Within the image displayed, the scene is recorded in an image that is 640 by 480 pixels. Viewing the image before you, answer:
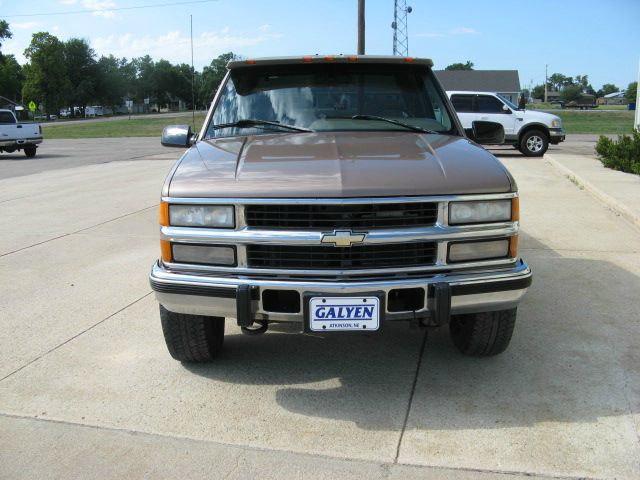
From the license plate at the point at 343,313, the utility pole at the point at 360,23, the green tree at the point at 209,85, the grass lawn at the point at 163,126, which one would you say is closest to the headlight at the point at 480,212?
the license plate at the point at 343,313

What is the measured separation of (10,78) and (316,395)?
100024 millimetres

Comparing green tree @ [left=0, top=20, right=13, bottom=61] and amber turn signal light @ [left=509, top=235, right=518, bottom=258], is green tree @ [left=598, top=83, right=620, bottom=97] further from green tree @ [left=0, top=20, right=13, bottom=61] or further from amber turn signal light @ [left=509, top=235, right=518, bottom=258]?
amber turn signal light @ [left=509, top=235, right=518, bottom=258]

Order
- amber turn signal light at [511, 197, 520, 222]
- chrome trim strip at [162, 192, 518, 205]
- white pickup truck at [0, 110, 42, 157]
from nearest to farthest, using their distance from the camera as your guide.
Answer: chrome trim strip at [162, 192, 518, 205] < amber turn signal light at [511, 197, 520, 222] < white pickup truck at [0, 110, 42, 157]

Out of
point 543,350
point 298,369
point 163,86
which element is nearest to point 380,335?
point 298,369

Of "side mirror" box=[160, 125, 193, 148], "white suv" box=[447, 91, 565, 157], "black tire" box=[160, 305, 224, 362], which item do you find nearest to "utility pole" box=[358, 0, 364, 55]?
"white suv" box=[447, 91, 565, 157]

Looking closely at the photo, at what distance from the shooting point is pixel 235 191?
10.2ft

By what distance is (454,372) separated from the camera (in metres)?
3.67

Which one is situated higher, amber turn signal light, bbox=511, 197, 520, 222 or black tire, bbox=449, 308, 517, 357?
amber turn signal light, bbox=511, 197, 520, 222

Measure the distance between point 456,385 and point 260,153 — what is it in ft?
5.56

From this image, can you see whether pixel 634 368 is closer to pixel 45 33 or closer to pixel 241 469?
pixel 241 469

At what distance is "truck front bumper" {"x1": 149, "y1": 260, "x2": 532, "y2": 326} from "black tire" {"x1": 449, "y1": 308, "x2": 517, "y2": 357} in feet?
0.96

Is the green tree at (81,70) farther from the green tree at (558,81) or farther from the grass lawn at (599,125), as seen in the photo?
the green tree at (558,81)

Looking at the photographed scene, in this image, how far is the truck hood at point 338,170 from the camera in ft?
10.0

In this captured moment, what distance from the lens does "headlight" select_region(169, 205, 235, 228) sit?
3145 millimetres
